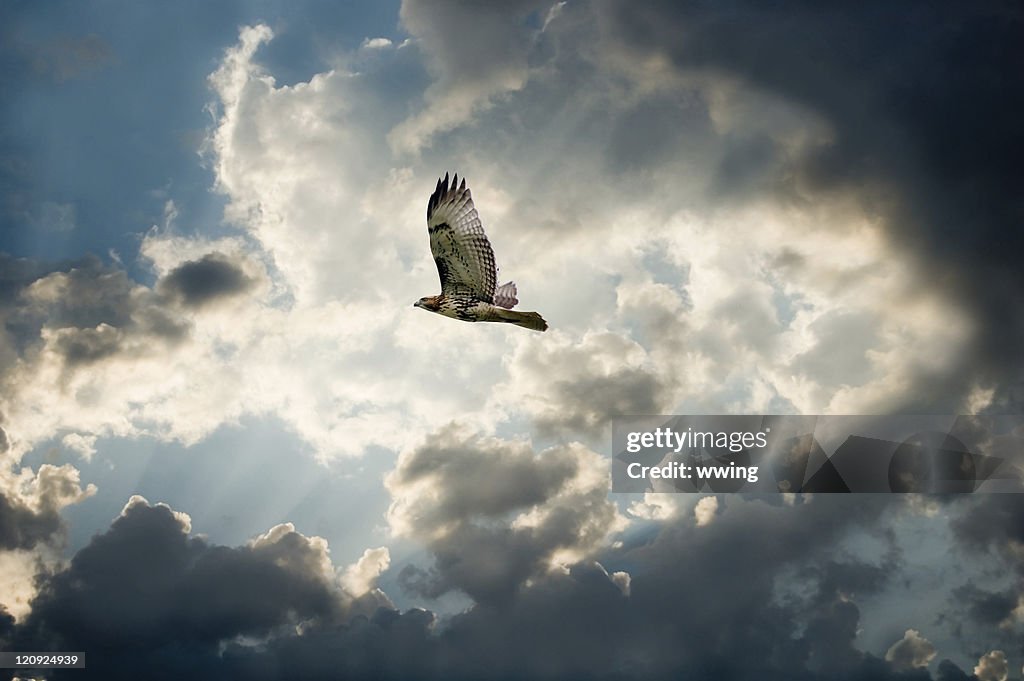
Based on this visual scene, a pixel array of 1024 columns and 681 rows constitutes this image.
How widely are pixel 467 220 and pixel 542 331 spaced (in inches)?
184

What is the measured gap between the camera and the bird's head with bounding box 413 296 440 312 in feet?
81.6

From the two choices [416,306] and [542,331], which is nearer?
[542,331]

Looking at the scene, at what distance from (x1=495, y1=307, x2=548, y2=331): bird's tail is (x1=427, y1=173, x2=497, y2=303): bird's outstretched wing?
888mm

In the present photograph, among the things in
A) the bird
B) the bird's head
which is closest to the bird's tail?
the bird

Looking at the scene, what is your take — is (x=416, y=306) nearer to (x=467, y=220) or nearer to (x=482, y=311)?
(x=482, y=311)

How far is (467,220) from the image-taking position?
22.5m

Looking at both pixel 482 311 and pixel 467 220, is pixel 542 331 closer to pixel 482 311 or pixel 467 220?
pixel 482 311

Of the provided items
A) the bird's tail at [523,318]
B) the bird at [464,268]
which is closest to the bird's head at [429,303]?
the bird at [464,268]

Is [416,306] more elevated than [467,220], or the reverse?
[467,220]

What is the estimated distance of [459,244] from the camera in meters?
23.1

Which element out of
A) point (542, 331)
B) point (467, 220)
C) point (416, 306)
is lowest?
point (542, 331)

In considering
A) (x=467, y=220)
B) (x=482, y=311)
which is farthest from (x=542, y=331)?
(x=467, y=220)

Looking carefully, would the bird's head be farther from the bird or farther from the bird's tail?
the bird's tail

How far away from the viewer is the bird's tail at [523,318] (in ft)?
73.1
